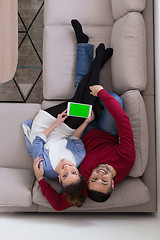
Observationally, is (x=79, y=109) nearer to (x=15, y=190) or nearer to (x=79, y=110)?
(x=79, y=110)

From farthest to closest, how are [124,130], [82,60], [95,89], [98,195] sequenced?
[82,60] < [95,89] < [124,130] < [98,195]

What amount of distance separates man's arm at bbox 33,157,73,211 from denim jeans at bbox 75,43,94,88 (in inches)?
25.1

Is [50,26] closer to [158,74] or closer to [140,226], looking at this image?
[158,74]

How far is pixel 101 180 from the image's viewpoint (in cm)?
143

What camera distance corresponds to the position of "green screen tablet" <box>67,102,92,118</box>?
1.68 meters

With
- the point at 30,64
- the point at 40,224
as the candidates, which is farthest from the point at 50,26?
the point at 40,224

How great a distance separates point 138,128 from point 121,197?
41 cm

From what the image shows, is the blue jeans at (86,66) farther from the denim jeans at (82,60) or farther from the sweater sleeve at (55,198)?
the sweater sleeve at (55,198)

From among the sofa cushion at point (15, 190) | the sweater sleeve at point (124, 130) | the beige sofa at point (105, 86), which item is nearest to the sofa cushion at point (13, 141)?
the beige sofa at point (105, 86)

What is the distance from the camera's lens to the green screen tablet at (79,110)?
168 cm

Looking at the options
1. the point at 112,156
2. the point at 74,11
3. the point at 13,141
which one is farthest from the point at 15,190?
the point at 74,11

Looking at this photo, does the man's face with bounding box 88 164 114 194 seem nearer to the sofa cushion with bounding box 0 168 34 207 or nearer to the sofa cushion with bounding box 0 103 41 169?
the sofa cushion with bounding box 0 168 34 207

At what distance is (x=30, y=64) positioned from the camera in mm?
2219

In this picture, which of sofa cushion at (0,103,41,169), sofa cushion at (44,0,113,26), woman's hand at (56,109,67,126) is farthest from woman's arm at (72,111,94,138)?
sofa cushion at (44,0,113,26)
